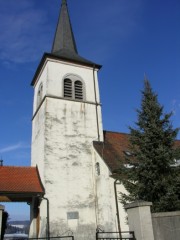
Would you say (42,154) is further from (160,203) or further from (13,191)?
(160,203)

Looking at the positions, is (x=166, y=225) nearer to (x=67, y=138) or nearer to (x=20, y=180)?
(x=20, y=180)

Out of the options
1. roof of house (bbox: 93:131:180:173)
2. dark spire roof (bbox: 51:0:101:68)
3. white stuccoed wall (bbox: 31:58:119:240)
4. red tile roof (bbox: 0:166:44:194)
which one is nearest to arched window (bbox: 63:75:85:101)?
white stuccoed wall (bbox: 31:58:119:240)

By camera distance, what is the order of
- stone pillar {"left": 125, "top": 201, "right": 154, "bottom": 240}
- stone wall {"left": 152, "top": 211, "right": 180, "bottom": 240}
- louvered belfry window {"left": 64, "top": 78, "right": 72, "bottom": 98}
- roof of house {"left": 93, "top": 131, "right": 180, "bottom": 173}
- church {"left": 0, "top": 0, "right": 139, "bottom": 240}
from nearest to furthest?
1. stone pillar {"left": 125, "top": 201, "right": 154, "bottom": 240}
2. stone wall {"left": 152, "top": 211, "right": 180, "bottom": 240}
3. church {"left": 0, "top": 0, "right": 139, "bottom": 240}
4. roof of house {"left": 93, "top": 131, "right": 180, "bottom": 173}
5. louvered belfry window {"left": 64, "top": 78, "right": 72, "bottom": 98}

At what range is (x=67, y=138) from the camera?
56.3 ft

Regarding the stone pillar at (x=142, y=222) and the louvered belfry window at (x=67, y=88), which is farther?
the louvered belfry window at (x=67, y=88)

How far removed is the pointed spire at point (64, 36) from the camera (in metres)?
22.8

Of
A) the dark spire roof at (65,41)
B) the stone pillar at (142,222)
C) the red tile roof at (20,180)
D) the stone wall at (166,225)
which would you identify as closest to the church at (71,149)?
the dark spire roof at (65,41)

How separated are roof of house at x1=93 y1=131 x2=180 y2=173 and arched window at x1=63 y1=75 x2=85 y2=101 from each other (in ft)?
12.2

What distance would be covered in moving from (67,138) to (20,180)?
3.97m

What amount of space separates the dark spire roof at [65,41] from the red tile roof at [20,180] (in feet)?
30.5

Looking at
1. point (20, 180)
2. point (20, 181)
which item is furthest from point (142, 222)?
point (20, 180)

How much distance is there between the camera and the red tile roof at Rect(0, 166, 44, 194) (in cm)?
1441

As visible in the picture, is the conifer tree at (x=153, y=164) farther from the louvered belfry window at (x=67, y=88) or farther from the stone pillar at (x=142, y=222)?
the louvered belfry window at (x=67, y=88)

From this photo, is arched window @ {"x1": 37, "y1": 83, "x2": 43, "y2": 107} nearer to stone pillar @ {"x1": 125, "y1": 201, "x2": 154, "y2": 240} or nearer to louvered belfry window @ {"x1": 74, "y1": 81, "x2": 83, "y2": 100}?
louvered belfry window @ {"x1": 74, "y1": 81, "x2": 83, "y2": 100}
